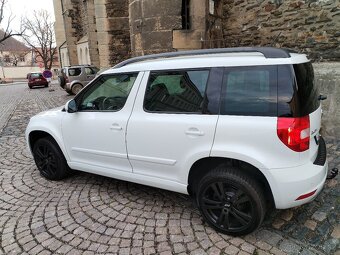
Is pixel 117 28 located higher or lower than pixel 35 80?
higher

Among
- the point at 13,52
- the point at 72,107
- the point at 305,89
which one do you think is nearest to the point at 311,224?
the point at 305,89

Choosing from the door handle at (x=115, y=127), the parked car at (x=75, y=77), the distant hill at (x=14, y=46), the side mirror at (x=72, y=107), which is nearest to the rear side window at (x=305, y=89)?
the door handle at (x=115, y=127)

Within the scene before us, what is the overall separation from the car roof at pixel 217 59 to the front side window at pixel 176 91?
9cm

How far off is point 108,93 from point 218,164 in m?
1.63

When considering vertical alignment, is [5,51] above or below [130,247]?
above

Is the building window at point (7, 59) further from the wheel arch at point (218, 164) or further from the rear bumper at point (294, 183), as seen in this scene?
the rear bumper at point (294, 183)

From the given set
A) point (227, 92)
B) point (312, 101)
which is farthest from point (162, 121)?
point (312, 101)

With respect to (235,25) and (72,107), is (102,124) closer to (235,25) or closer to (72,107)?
(72,107)

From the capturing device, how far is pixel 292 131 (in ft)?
7.78

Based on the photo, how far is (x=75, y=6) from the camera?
2377 cm

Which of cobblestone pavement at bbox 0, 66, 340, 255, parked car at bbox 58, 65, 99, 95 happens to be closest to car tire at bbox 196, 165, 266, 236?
cobblestone pavement at bbox 0, 66, 340, 255

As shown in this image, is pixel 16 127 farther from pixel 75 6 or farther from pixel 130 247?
pixel 75 6

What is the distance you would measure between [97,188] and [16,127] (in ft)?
17.9

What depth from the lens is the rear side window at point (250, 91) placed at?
8.07ft
